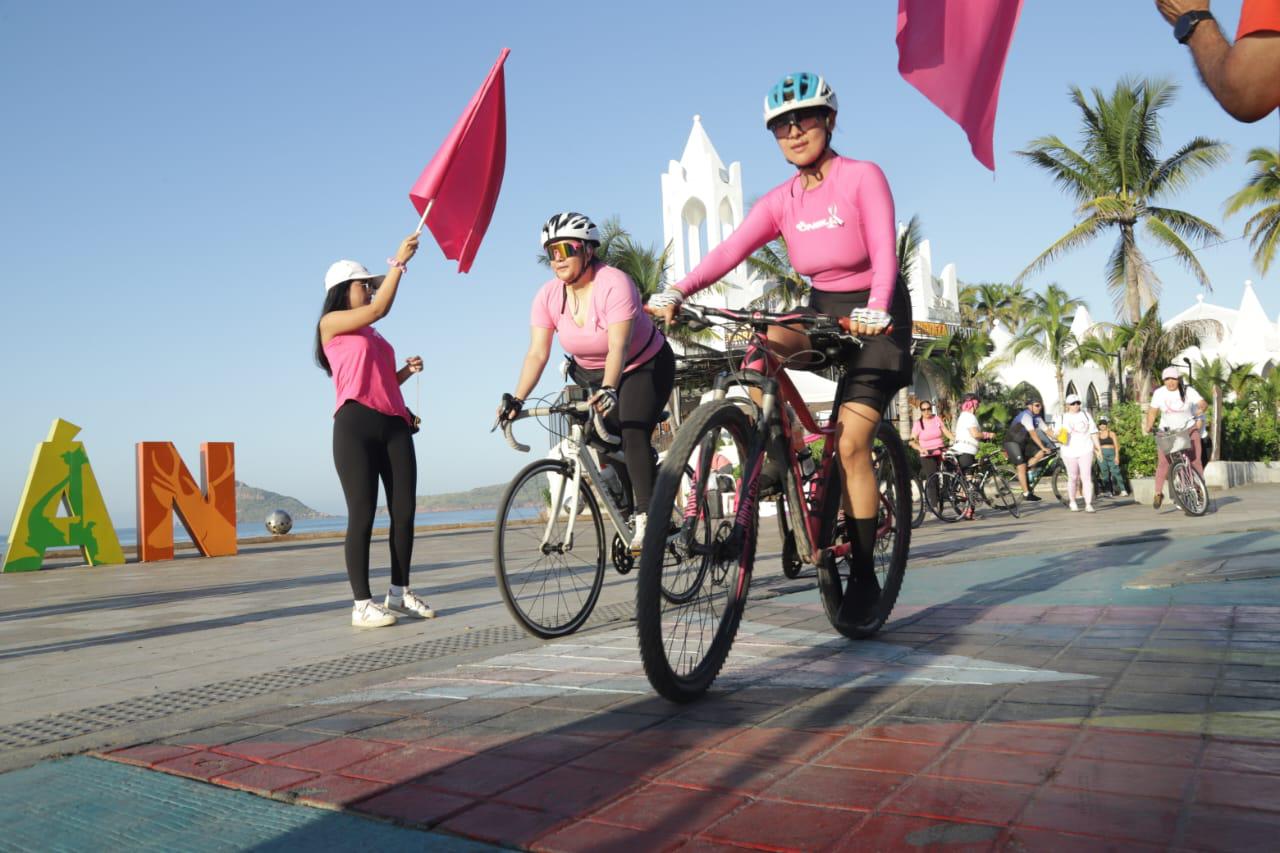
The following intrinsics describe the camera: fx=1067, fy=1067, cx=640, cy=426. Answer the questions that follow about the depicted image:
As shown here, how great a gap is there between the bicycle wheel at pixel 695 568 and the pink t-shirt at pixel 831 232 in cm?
71

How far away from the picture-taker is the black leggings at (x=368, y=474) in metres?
5.91

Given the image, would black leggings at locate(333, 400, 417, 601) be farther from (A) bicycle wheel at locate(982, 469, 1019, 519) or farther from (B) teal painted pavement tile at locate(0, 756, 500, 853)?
(A) bicycle wheel at locate(982, 469, 1019, 519)

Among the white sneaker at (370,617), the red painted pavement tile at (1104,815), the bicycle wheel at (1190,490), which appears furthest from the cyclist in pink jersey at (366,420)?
the bicycle wheel at (1190,490)

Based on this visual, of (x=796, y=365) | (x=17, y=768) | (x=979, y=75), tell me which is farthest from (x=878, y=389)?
(x=17, y=768)

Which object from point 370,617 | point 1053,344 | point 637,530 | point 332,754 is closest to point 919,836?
point 332,754

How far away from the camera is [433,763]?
2.77 m

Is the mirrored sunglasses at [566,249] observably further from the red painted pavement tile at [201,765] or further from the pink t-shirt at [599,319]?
the red painted pavement tile at [201,765]

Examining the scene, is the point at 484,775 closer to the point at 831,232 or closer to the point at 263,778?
the point at 263,778

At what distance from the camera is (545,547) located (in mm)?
5012

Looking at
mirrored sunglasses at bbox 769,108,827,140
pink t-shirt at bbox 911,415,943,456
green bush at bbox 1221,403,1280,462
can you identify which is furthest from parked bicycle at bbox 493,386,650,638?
green bush at bbox 1221,403,1280,462

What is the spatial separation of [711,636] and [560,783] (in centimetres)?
103

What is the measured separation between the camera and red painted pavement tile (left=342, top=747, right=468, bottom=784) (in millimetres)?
2664

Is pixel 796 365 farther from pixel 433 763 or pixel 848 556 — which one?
pixel 433 763

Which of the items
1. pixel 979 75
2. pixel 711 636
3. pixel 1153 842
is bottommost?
pixel 1153 842
